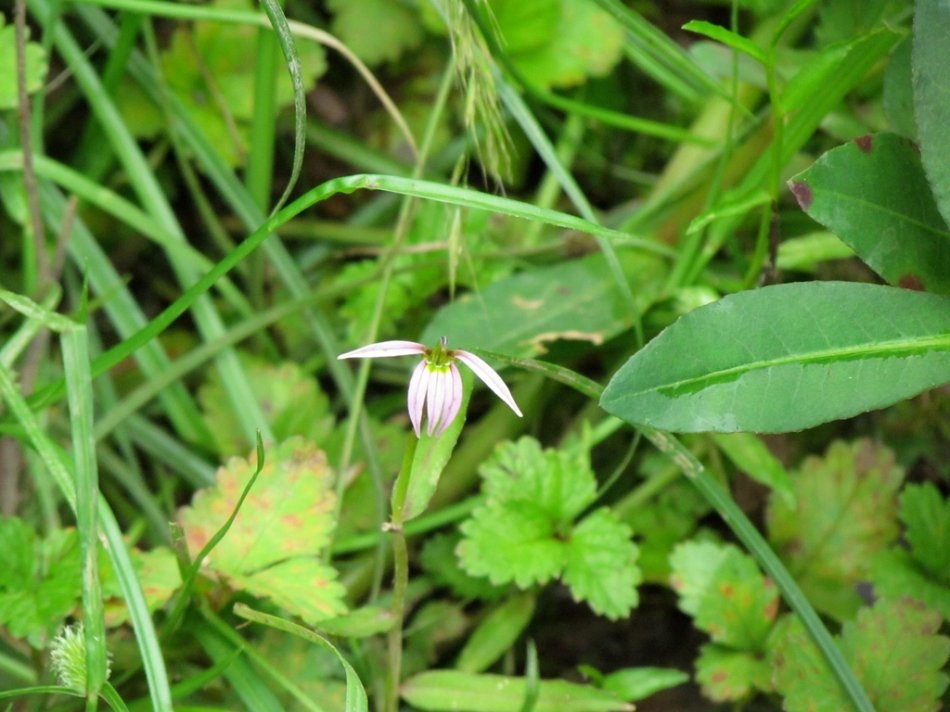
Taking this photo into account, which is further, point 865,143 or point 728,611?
point 728,611

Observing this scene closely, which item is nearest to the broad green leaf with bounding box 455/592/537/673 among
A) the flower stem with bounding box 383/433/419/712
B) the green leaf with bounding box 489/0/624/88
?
the flower stem with bounding box 383/433/419/712

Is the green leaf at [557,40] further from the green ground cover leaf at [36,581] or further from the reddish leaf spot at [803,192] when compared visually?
the green ground cover leaf at [36,581]

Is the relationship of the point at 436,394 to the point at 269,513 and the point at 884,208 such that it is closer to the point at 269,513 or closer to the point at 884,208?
the point at 269,513

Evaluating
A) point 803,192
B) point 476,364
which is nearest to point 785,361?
point 803,192

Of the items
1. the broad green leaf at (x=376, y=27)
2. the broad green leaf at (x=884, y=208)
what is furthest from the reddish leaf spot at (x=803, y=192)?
the broad green leaf at (x=376, y=27)

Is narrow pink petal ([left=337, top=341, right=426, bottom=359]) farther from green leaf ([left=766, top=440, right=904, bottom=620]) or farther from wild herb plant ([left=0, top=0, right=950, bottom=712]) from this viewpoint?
green leaf ([left=766, top=440, right=904, bottom=620])
